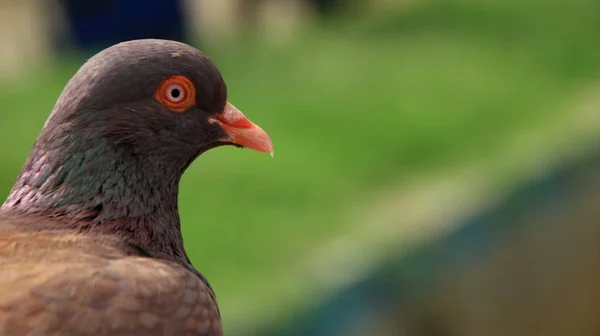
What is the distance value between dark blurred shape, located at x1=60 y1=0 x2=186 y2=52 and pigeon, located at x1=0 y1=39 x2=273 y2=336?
8.33 metres

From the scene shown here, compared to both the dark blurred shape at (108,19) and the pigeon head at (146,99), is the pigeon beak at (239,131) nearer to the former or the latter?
the pigeon head at (146,99)

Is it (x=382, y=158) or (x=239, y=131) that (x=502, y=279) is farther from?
(x=239, y=131)

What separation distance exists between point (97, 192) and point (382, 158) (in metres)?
6.50

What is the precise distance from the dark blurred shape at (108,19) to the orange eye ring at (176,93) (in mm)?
8325

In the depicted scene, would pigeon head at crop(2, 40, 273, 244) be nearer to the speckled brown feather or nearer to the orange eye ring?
the orange eye ring

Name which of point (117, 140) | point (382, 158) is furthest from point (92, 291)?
point (382, 158)

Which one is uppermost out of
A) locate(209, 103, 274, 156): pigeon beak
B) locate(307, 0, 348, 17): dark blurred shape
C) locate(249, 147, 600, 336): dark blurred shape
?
locate(307, 0, 348, 17): dark blurred shape

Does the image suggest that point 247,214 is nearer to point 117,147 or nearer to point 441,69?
point 441,69

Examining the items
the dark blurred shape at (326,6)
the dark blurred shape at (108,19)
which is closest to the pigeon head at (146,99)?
the dark blurred shape at (108,19)

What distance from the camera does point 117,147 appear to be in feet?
9.71

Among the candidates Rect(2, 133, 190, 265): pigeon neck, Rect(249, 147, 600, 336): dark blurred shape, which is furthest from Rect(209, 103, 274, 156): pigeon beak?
Rect(249, 147, 600, 336): dark blurred shape

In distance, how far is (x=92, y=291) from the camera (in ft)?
8.57

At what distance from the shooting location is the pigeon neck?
9.51 ft

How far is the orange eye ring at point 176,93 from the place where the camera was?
296cm
